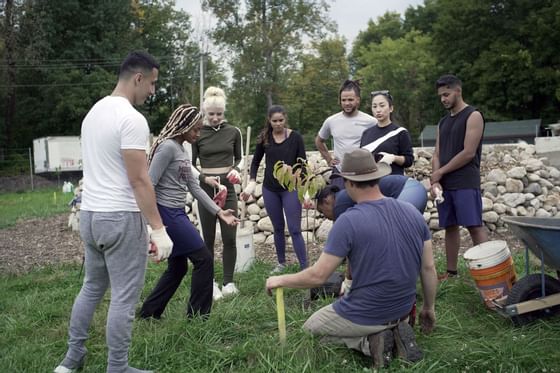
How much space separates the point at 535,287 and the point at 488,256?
37cm

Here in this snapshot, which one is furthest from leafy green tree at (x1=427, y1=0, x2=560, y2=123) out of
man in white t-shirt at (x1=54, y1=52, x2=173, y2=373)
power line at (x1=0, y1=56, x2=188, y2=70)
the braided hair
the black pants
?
man in white t-shirt at (x1=54, y1=52, x2=173, y2=373)

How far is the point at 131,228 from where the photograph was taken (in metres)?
2.88

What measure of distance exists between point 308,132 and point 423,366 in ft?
104

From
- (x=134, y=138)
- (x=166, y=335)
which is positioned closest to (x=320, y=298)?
(x=166, y=335)

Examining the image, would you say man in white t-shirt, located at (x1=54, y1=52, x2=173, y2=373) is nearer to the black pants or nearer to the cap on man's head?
the black pants

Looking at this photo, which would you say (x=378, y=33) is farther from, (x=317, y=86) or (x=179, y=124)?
(x=179, y=124)

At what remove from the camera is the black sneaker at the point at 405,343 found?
9.91ft

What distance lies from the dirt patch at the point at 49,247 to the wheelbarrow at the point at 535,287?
9.08 ft

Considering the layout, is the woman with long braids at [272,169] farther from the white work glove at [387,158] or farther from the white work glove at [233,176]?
the white work glove at [387,158]

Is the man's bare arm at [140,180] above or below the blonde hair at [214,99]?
below

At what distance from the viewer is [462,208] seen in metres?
4.61

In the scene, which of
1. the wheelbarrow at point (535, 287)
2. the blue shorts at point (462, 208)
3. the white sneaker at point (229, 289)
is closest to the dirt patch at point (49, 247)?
the white sneaker at point (229, 289)

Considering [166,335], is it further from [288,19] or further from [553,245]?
[288,19]

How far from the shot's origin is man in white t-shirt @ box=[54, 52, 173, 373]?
9.15 ft
